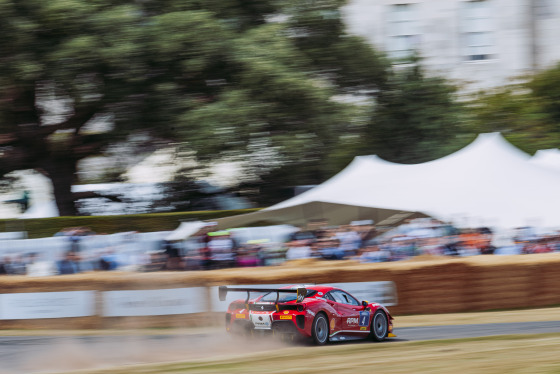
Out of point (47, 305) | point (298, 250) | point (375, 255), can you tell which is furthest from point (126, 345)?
point (375, 255)

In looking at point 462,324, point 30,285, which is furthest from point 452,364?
point 30,285

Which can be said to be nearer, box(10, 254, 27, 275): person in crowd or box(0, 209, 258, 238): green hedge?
box(10, 254, 27, 275): person in crowd

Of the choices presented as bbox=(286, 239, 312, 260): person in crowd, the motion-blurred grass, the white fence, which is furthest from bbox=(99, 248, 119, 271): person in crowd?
the motion-blurred grass

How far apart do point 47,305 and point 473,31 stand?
31923 mm

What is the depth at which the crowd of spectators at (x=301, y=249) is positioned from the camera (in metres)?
17.0

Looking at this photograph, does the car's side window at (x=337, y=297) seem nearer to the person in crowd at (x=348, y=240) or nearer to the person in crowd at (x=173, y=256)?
the person in crowd at (x=348, y=240)

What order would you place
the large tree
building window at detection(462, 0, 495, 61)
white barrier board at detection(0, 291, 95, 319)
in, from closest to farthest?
white barrier board at detection(0, 291, 95, 319) → the large tree → building window at detection(462, 0, 495, 61)

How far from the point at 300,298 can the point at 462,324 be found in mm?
4271

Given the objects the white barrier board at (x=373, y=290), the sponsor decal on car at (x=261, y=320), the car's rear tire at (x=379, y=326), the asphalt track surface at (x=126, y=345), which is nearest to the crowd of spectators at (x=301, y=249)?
the white barrier board at (x=373, y=290)

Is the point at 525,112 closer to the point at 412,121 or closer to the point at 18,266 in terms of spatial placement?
the point at 412,121

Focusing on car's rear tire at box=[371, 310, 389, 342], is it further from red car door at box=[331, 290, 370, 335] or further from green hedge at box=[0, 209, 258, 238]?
green hedge at box=[0, 209, 258, 238]

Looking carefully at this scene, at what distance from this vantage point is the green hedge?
24.4 m

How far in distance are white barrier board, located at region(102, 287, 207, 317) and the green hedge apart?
30.9 feet

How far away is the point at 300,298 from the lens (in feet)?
36.1
